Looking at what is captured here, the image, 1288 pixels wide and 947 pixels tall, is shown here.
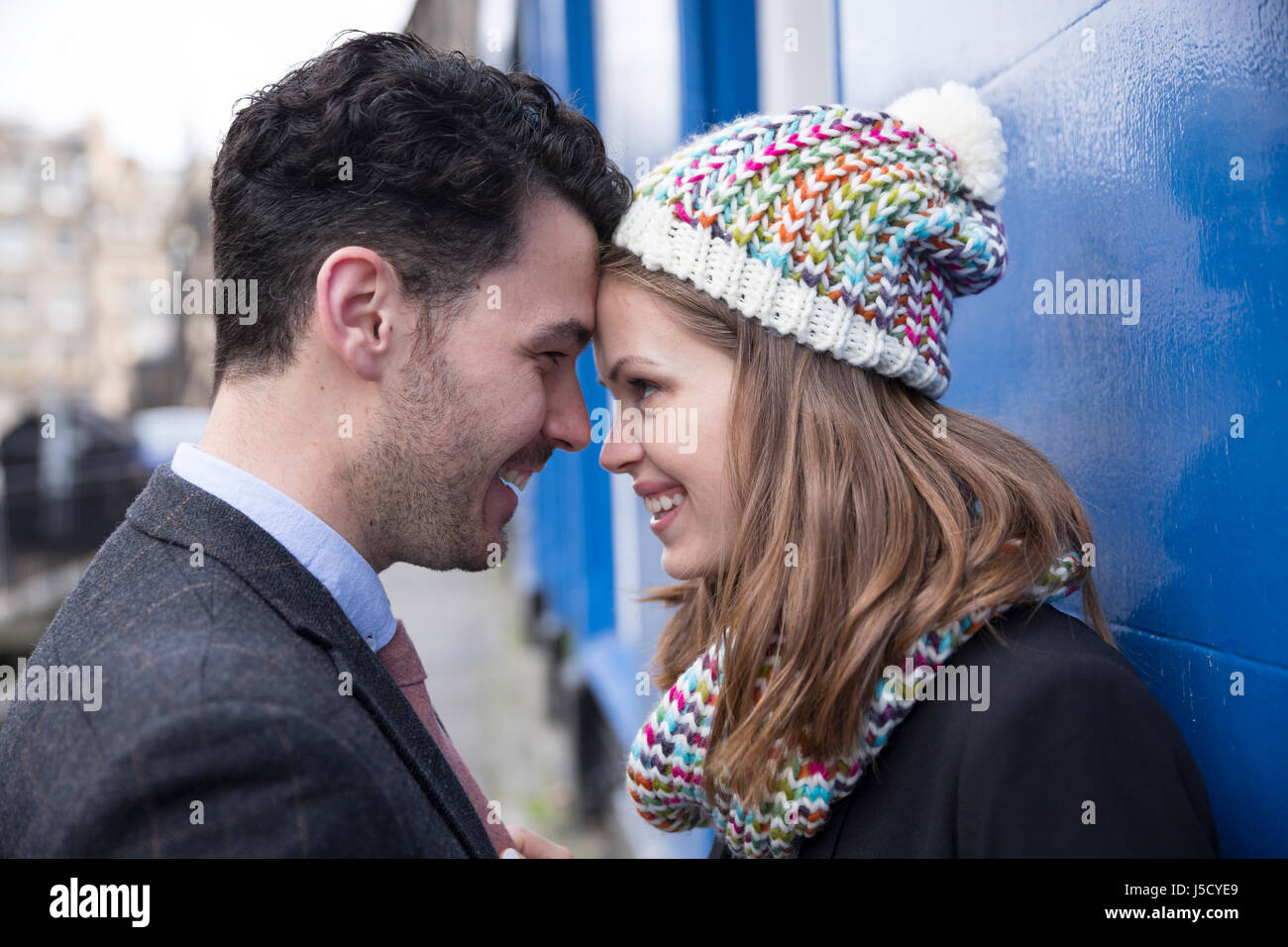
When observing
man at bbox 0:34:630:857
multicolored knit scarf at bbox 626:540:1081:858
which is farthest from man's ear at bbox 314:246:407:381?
multicolored knit scarf at bbox 626:540:1081:858

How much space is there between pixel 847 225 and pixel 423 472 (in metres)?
0.92

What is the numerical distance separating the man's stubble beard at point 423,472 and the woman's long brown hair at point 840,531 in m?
0.48

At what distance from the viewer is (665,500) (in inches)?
82.5

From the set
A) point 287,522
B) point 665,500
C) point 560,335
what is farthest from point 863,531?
point 287,522

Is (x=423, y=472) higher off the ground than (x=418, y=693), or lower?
higher

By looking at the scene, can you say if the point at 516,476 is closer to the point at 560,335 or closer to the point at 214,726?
the point at 560,335

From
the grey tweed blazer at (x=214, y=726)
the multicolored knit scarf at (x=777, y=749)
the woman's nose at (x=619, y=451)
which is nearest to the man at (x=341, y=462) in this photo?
the grey tweed blazer at (x=214, y=726)

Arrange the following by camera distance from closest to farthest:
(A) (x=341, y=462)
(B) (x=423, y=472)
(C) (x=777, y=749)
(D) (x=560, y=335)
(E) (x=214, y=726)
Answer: (E) (x=214, y=726) → (C) (x=777, y=749) → (A) (x=341, y=462) → (B) (x=423, y=472) → (D) (x=560, y=335)

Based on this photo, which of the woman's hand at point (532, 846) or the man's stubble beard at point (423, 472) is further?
the woman's hand at point (532, 846)

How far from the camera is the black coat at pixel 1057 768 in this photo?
54.6 inches

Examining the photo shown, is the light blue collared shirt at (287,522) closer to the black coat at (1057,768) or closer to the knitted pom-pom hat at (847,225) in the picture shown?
the knitted pom-pom hat at (847,225)

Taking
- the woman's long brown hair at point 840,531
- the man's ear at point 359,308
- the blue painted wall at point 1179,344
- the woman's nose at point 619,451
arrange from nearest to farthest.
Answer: the blue painted wall at point 1179,344 < the woman's long brown hair at point 840,531 < the man's ear at point 359,308 < the woman's nose at point 619,451
